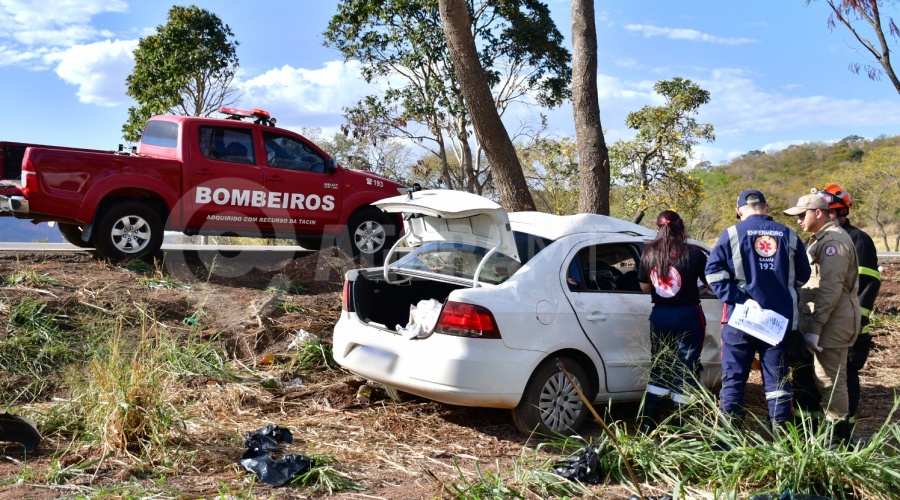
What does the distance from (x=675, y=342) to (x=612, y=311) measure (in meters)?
0.54

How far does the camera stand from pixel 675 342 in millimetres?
5062

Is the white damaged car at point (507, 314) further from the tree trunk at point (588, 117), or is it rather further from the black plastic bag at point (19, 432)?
the tree trunk at point (588, 117)

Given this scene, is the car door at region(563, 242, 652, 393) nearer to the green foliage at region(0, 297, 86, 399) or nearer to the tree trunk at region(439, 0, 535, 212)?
the tree trunk at region(439, 0, 535, 212)

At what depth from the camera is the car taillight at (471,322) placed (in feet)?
15.9

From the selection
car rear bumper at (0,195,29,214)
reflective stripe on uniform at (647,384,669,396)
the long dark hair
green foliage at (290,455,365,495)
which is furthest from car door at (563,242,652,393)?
car rear bumper at (0,195,29,214)

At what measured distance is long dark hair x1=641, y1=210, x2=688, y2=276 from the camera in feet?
16.9

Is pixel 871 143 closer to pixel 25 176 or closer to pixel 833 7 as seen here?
pixel 833 7

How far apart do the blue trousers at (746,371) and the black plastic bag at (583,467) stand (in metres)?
1.07

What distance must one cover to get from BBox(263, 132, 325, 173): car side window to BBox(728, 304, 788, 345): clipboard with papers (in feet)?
23.1

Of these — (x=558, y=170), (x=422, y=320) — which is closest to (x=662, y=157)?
(x=558, y=170)

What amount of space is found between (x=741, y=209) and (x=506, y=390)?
6.03 ft

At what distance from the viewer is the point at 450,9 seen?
934 centimetres

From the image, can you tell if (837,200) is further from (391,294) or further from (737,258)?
(391,294)

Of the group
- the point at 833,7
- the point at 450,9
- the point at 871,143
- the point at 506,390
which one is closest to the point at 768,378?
the point at 506,390
